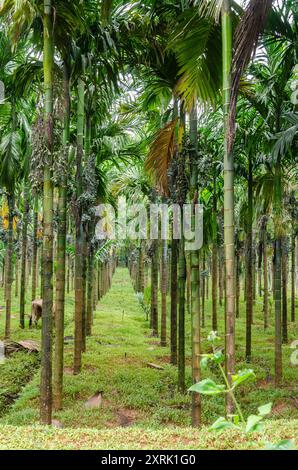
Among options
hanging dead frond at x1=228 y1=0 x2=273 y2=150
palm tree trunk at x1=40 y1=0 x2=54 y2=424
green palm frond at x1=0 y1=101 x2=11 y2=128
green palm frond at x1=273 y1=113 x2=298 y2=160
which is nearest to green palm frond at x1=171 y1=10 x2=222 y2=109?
hanging dead frond at x1=228 y1=0 x2=273 y2=150

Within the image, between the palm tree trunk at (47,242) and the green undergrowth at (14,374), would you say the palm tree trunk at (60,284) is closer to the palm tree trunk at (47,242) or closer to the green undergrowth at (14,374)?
the green undergrowth at (14,374)

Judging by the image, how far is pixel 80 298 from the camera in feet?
31.3

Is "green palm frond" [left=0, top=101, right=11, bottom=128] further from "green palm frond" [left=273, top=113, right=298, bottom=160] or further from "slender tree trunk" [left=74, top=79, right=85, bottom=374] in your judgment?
"green palm frond" [left=273, top=113, right=298, bottom=160]

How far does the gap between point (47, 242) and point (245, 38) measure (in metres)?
3.09

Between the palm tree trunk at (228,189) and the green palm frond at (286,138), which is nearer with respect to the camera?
the palm tree trunk at (228,189)

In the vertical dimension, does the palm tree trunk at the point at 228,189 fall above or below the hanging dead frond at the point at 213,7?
below

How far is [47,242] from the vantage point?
5.68m

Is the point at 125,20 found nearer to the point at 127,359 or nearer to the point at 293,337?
the point at 127,359

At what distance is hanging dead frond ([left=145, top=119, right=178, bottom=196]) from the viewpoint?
8.00 m

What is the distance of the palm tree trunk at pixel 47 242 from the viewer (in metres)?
5.53

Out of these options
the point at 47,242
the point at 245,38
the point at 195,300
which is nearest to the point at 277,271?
the point at 195,300

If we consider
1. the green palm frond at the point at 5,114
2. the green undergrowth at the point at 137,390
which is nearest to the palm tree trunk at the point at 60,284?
the green undergrowth at the point at 137,390

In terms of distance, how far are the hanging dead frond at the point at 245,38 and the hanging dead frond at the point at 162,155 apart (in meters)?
Answer: 2.99

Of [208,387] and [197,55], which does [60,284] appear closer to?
[197,55]
